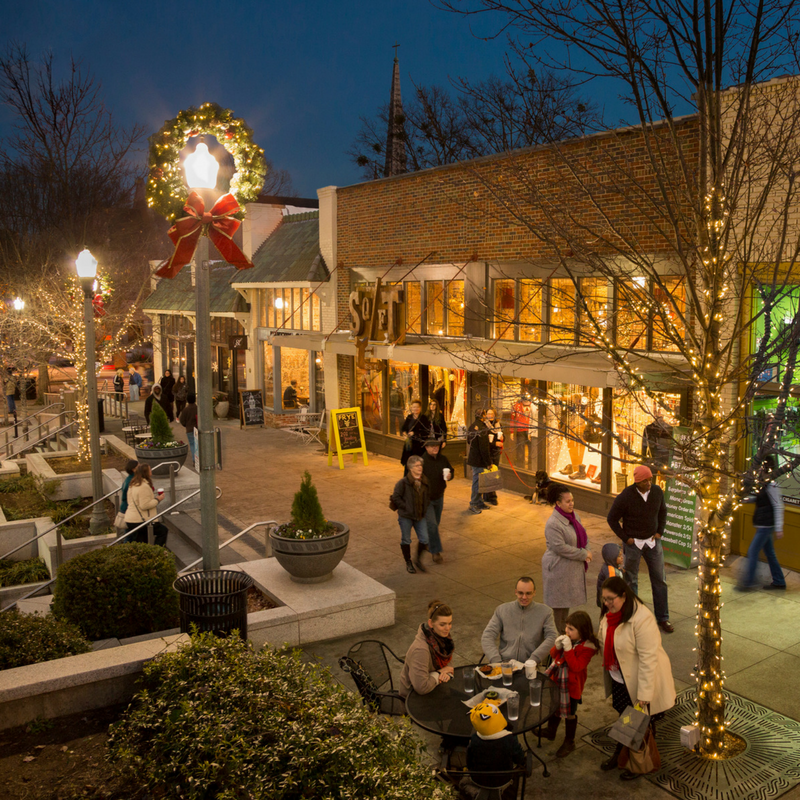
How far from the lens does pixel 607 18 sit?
586 centimetres

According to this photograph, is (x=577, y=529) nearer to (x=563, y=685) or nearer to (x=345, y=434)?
(x=563, y=685)

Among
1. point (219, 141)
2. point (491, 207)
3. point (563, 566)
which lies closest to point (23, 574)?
point (219, 141)

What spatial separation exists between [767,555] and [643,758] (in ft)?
15.8

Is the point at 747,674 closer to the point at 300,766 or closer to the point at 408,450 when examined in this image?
the point at 300,766

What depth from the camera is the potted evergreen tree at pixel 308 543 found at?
877 cm

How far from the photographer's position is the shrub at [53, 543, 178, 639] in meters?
7.75

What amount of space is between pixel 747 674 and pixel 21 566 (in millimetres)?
9650

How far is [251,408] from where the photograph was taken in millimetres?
24281

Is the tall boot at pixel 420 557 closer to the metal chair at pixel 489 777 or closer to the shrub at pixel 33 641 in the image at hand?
the shrub at pixel 33 641

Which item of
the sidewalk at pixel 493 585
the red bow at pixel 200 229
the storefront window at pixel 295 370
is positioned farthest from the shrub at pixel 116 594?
the storefront window at pixel 295 370

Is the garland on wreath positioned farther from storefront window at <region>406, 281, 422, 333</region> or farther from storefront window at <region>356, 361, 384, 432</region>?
storefront window at <region>356, 361, 384, 432</region>

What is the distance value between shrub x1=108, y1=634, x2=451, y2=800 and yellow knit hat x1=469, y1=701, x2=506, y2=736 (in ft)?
1.77

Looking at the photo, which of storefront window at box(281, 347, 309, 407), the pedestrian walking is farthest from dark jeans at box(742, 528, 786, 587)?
storefront window at box(281, 347, 309, 407)

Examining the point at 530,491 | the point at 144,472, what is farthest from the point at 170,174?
the point at 530,491
